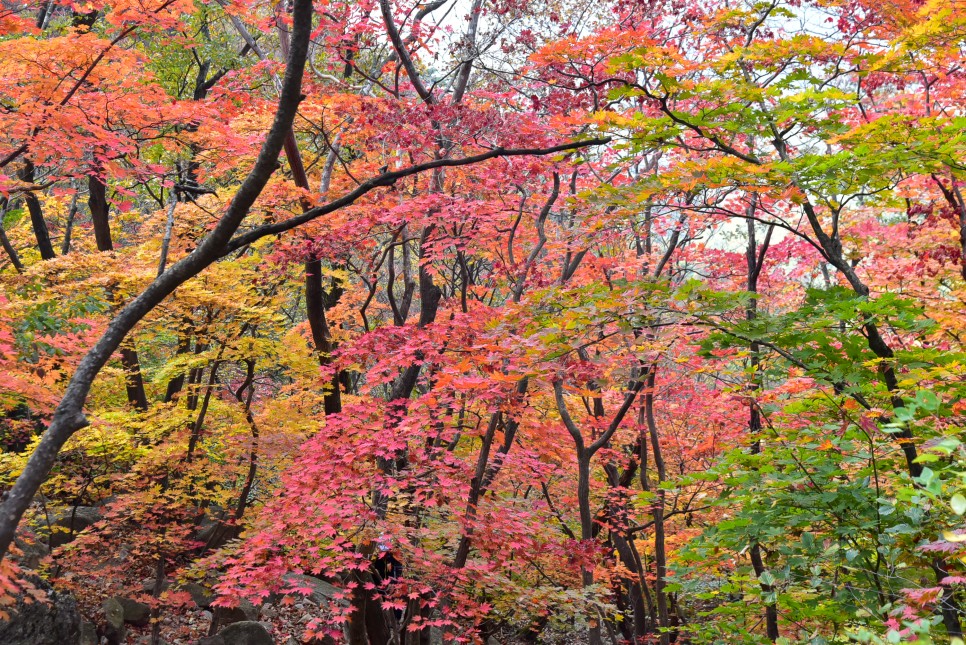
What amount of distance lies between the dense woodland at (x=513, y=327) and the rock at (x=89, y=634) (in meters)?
0.06

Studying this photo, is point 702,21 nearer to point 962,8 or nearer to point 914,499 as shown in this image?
point 962,8

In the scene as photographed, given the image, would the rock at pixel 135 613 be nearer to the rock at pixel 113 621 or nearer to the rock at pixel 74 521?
the rock at pixel 113 621

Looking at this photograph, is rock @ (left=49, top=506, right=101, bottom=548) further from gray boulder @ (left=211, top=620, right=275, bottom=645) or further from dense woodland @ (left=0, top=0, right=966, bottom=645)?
gray boulder @ (left=211, top=620, right=275, bottom=645)

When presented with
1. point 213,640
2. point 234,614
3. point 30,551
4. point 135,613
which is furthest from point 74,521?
point 213,640

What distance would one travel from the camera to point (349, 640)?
798 centimetres

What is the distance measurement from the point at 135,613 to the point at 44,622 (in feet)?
12.4

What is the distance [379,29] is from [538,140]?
2324mm

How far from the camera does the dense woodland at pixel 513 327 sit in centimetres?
368

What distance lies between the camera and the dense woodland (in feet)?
12.1

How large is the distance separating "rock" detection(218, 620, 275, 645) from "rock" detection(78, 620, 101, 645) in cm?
178

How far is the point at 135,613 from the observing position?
36.5 feet

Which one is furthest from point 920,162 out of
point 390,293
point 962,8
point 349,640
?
point 349,640

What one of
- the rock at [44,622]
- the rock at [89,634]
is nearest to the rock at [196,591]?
the rock at [89,634]

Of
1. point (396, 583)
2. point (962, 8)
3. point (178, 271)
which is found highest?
point (962, 8)
